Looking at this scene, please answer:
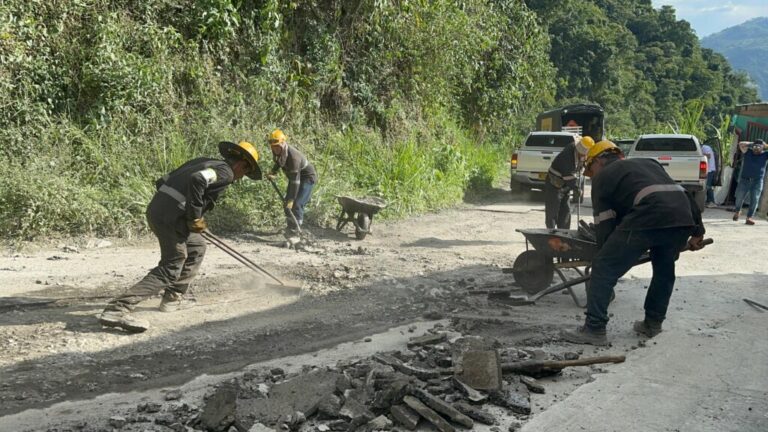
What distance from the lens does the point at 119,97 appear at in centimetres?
1159

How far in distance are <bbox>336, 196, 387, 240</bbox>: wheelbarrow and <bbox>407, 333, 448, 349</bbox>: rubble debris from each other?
529cm

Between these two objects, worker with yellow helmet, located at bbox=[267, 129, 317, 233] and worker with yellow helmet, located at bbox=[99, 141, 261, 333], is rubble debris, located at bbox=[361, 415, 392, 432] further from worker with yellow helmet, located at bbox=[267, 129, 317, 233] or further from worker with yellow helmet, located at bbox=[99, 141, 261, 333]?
worker with yellow helmet, located at bbox=[267, 129, 317, 233]

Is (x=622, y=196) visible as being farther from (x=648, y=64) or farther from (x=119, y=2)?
(x=648, y=64)

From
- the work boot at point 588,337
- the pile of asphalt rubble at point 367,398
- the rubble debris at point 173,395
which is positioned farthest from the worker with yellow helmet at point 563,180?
the rubble debris at point 173,395

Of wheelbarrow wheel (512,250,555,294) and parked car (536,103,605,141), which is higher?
parked car (536,103,605,141)

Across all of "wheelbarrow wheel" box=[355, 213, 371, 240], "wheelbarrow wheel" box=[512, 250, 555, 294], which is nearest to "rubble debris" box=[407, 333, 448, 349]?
"wheelbarrow wheel" box=[512, 250, 555, 294]

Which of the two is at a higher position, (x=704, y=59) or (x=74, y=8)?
(x=704, y=59)

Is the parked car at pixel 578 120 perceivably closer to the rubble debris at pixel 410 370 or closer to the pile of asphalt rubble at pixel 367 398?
the pile of asphalt rubble at pixel 367 398

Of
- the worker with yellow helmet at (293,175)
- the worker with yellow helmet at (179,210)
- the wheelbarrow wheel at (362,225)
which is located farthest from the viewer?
the wheelbarrow wheel at (362,225)

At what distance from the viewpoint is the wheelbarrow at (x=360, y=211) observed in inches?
444

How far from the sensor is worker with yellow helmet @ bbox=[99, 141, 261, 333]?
6.43 meters

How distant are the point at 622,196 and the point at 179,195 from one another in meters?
4.03

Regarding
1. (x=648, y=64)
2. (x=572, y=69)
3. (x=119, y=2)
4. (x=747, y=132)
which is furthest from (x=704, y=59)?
(x=119, y=2)

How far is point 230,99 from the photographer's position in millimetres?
13492
